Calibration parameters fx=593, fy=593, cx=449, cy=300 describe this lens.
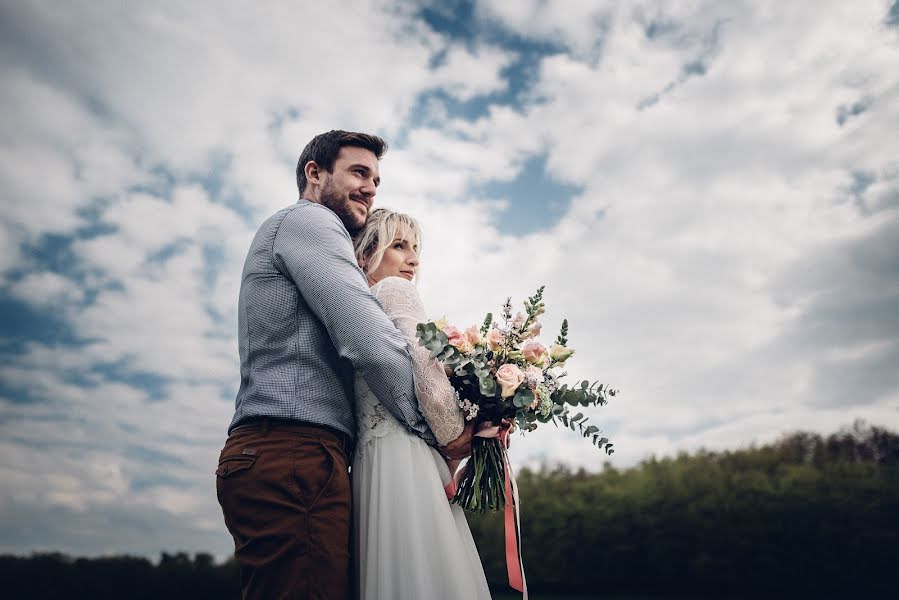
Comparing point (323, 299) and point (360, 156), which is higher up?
point (360, 156)

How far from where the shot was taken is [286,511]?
84.7 inches

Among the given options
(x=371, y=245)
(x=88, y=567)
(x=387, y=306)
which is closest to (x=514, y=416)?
(x=387, y=306)

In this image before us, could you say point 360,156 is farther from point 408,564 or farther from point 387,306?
point 408,564

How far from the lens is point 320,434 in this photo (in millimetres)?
2320

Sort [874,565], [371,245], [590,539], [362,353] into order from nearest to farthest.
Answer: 1. [362,353]
2. [371,245]
3. [874,565]
4. [590,539]

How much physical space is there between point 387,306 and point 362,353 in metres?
0.49

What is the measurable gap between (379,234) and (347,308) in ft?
4.48

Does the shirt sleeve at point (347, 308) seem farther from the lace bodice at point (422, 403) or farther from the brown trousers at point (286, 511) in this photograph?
the brown trousers at point (286, 511)

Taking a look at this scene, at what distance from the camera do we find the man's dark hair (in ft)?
10.1

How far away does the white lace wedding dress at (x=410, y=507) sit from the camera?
2338mm

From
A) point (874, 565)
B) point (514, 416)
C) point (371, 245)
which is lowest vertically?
point (874, 565)

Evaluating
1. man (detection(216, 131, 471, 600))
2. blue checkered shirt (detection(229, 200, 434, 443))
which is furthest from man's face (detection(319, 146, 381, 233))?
blue checkered shirt (detection(229, 200, 434, 443))

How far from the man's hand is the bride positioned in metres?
0.05

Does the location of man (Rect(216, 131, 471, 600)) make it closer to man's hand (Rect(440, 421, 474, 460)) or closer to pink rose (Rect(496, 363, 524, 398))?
man's hand (Rect(440, 421, 474, 460))
